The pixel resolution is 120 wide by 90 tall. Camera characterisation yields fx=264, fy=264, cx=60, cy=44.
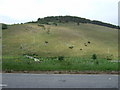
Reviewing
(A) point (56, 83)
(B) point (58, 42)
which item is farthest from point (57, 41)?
(A) point (56, 83)

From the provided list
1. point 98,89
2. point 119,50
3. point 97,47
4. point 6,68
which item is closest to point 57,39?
point 97,47

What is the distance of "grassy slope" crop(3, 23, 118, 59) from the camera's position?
59125mm

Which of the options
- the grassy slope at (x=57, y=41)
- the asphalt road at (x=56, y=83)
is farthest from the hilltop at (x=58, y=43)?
the asphalt road at (x=56, y=83)

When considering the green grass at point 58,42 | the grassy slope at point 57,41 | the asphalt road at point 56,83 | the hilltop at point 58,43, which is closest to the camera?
the asphalt road at point 56,83

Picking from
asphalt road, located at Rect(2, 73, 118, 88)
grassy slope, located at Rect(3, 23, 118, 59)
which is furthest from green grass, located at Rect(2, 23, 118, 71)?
asphalt road, located at Rect(2, 73, 118, 88)

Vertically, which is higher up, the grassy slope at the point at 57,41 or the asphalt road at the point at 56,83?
the grassy slope at the point at 57,41

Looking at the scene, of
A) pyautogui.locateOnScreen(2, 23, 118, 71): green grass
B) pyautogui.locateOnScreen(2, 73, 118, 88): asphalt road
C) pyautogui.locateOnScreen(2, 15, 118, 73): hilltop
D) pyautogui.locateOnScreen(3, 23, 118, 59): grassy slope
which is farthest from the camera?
pyautogui.locateOnScreen(3, 23, 118, 59): grassy slope

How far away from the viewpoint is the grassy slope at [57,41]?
59125 mm

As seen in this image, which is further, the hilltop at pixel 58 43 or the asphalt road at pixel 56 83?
the hilltop at pixel 58 43

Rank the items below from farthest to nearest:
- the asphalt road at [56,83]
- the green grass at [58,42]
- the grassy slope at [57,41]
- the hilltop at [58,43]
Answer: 1. the grassy slope at [57,41]
2. the green grass at [58,42]
3. the hilltop at [58,43]
4. the asphalt road at [56,83]

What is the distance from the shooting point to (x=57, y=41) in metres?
68.0

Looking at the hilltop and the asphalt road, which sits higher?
the hilltop

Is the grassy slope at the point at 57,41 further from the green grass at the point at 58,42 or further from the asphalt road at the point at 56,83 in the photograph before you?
the asphalt road at the point at 56,83

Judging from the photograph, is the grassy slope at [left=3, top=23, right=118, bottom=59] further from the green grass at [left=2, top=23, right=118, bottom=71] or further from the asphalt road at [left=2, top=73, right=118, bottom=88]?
the asphalt road at [left=2, top=73, right=118, bottom=88]
